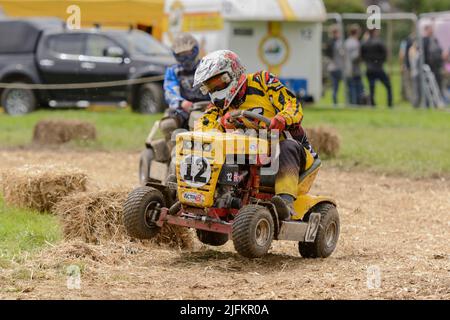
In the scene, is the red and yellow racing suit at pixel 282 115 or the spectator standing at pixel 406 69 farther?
the spectator standing at pixel 406 69

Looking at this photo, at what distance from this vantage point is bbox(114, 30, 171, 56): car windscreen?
2448cm

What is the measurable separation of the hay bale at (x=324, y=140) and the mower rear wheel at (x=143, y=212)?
7.86 m

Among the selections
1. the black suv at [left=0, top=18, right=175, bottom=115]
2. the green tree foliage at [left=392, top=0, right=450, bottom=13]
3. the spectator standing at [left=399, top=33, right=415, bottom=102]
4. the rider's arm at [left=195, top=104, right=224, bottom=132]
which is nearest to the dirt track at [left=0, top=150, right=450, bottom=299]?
the rider's arm at [left=195, top=104, right=224, bottom=132]

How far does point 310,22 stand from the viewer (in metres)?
26.0

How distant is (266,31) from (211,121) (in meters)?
17.5

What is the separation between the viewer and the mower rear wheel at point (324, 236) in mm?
8625

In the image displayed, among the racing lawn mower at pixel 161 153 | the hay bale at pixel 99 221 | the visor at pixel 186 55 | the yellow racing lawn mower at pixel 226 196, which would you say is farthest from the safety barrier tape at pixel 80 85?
the yellow racing lawn mower at pixel 226 196

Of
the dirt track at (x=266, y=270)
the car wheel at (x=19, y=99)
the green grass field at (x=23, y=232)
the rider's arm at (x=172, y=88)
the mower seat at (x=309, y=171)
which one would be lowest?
the dirt track at (x=266, y=270)

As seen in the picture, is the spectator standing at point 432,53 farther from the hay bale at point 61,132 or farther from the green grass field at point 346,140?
the hay bale at point 61,132

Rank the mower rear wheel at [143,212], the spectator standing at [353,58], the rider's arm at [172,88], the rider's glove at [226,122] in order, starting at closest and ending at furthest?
the mower rear wheel at [143,212]
the rider's glove at [226,122]
the rider's arm at [172,88]
the spectator standing at [353,58]

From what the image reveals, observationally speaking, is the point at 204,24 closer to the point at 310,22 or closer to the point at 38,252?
the point at 310,22

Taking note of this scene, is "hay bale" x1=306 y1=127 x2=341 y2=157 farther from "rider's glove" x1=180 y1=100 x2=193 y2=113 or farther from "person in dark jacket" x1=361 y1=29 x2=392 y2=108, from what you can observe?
"person in dark jacket" x1=361 y1=29 x2=392 y2=108

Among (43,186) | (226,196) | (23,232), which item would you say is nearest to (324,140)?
(43,186)

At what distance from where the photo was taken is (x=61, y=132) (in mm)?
17750
